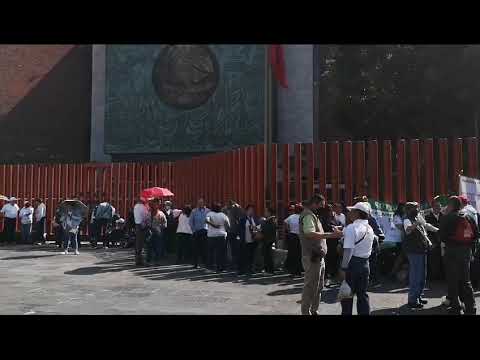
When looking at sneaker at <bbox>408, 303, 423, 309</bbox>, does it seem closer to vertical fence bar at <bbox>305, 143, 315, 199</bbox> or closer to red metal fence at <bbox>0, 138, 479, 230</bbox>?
red metal fence at <bbox>0, 138, 479, 230</bbox>

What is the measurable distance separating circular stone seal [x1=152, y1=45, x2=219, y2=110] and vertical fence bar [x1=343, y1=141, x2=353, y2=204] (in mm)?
14678

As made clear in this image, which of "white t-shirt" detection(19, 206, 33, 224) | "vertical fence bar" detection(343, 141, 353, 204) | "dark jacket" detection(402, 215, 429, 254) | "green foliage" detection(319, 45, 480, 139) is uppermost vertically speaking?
"green foliage" detection(319, 45, 480, 139)

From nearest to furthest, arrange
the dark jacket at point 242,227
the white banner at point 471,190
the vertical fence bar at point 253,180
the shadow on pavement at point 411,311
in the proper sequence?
1. the shadow on pavement at point 411,311
2. the white banner at point 471,190
3. the dark jacket at point 242,227
4. the vertical fence bar at point 253,180

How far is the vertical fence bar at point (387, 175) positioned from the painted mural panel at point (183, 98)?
1332 centimetres

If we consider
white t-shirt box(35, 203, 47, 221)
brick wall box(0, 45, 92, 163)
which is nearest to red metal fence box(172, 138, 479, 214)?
white t-shirt box(35, 203, 47, 221)

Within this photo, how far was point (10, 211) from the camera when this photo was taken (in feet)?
66.8

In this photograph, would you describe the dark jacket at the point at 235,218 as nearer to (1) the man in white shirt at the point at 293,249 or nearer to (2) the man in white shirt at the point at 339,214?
(1) the man in white shirt at the point at 293,249

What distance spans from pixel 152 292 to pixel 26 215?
37.1 feet

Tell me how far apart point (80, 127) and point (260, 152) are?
1932 cm

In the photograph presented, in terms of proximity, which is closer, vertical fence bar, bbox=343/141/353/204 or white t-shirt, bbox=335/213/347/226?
white t-shirt, bbox=335/213/347/226

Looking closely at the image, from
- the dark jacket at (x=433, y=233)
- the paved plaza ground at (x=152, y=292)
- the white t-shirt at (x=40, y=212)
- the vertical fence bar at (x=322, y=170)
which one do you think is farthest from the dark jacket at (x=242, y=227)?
the white t-shirt at (x=40, y=212)

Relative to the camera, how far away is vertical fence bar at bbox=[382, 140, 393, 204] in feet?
43.7

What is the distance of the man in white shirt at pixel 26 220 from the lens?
1977cm

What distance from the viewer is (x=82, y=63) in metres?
31.9
